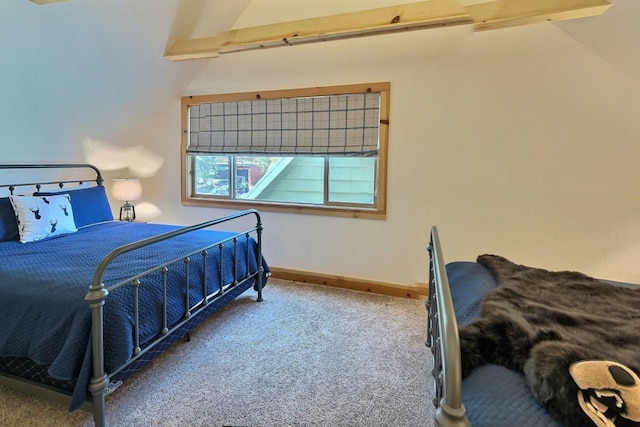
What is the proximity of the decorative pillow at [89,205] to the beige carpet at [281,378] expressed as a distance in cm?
155

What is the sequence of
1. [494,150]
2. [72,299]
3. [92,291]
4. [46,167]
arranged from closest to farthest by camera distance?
[92,291] < [72,299] < [494,150] < [46,167]

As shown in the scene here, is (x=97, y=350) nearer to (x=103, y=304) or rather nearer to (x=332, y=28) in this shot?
(x=103, y=304)

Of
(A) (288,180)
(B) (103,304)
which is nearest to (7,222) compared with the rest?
(B) (103,304)

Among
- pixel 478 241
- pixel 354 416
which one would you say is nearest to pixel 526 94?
pixel 478 241

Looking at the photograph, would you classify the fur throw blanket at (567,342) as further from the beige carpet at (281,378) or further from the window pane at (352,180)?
the window pane at (352,180)

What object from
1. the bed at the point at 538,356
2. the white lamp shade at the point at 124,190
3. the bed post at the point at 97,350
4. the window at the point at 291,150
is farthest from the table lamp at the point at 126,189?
the bed at the point at 538,356

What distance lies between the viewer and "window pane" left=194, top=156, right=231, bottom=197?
160 inches

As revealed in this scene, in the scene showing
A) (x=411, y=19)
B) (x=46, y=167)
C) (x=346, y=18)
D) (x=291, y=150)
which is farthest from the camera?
(x=291, y=150)

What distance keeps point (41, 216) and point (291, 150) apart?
6.90 ft

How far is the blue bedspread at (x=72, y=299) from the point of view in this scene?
161 cm

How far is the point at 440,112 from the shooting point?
3.08 m

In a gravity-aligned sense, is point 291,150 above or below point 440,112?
below

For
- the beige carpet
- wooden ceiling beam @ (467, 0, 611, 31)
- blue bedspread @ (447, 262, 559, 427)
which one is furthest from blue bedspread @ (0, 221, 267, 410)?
wooden ceiling beam @ (467, 0, 611, 31)

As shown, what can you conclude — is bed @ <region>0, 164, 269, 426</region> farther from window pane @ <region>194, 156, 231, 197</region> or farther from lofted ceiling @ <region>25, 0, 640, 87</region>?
lofted ceiling @ <region>25, 0, 640, 87</region>
